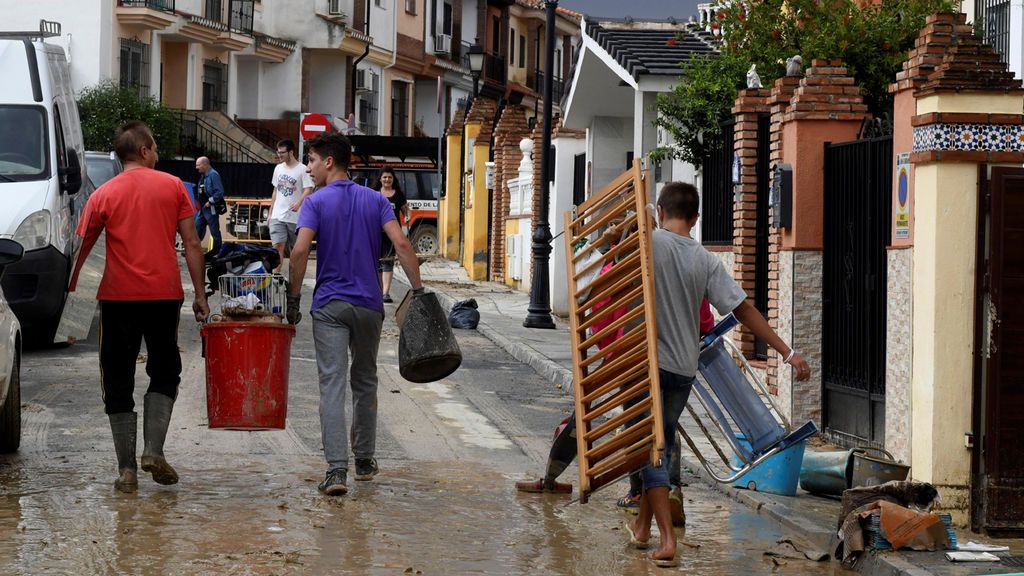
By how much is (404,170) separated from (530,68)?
119 ft

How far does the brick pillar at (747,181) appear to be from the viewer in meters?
13.7

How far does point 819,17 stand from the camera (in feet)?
51.6

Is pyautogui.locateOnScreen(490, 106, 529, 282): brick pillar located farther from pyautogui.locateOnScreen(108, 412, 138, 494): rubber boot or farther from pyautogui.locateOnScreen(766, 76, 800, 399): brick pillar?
pyautogui.locateOnScreen(108, 412, 138, 494): rubber boot

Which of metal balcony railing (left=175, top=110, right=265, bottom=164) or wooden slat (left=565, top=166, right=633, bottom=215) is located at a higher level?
metal balcony railing (left=175, top=110, right=265, bottom=164)

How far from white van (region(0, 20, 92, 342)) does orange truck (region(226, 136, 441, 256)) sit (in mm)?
15547

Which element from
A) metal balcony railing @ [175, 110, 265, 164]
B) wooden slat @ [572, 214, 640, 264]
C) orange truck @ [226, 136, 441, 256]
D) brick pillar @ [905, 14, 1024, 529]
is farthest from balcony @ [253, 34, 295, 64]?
wooden slat @ [572, 214, 640, 264]

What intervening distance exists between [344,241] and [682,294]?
7.51ft

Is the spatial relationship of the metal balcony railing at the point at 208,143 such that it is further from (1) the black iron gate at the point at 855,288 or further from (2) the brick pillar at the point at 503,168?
(1) the black iron gate at the point at 855,288

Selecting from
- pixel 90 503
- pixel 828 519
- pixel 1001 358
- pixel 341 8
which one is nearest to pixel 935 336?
pixel 1001 358

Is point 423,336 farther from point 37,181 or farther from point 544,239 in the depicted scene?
point 544,239

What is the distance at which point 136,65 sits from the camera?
4288 centimetres

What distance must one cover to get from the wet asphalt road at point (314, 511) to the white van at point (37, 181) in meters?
2.44

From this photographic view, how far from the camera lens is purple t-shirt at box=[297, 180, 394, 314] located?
9023 millimetres

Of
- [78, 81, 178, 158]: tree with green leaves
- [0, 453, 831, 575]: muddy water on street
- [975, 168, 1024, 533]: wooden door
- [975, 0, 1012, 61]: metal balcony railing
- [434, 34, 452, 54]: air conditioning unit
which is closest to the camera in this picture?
[0, 453, 831, 575]: muddy water on street
